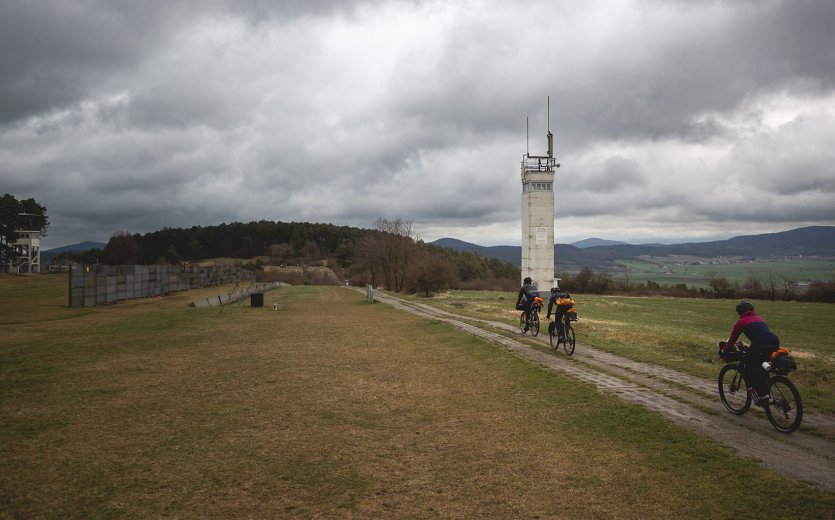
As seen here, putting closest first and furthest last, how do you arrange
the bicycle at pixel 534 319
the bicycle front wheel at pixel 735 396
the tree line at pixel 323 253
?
the bicycle front wheel at pixel 735 396 → the bicycle at pixel 534 319 → the tree line at pixel 323 253

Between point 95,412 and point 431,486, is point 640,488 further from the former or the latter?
point 95,412

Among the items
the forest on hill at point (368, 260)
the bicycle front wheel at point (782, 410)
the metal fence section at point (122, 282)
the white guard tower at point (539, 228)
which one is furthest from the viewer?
the forest on hill at point (368, 260)

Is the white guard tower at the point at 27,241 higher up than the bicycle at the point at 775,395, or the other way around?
the white guard tower at the point at 27,241

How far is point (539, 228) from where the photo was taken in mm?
63219

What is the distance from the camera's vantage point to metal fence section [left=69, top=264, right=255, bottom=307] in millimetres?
34781

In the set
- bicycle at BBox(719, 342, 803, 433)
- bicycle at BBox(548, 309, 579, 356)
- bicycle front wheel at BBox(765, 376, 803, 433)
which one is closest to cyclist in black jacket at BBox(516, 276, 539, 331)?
bicycle at BBox(548, 309, 579, 356)

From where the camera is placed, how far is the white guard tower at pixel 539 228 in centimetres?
6300

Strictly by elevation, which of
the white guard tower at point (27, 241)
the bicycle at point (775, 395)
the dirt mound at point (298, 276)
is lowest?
the dirt mound at point (298, 276)

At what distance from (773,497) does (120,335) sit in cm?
2381

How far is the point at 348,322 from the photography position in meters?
29.8

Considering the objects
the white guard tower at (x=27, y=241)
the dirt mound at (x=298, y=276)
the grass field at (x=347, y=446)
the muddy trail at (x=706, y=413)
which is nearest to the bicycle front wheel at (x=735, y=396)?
the muddy trail at (x=706, y=413)

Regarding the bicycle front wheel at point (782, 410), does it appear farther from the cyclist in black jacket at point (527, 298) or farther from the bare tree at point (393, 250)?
the bare tree at point (393, 250)

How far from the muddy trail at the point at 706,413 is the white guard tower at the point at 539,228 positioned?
46.7 meters

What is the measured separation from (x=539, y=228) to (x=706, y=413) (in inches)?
2175
